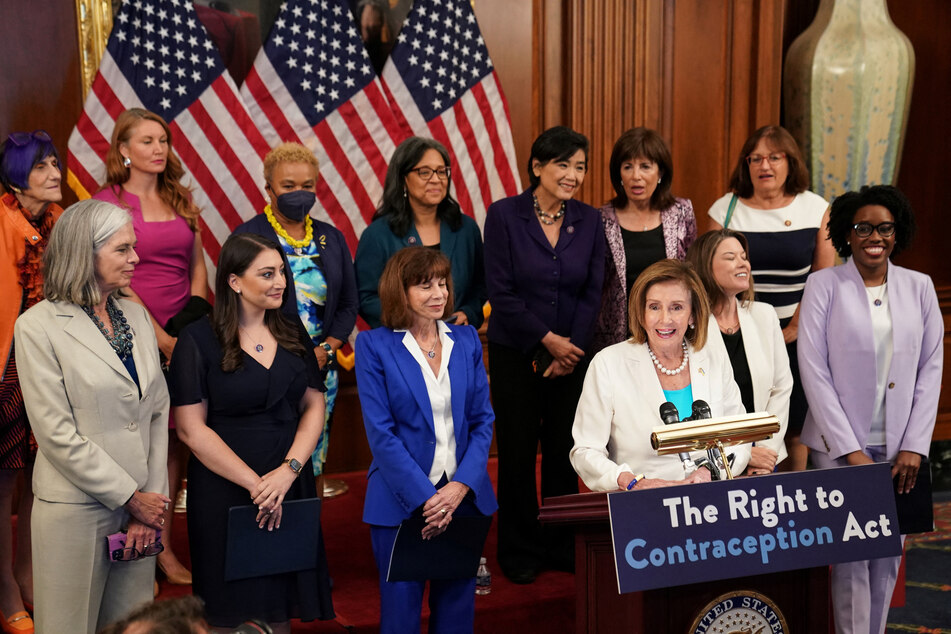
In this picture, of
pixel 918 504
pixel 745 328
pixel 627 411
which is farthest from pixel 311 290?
pixel 918 504

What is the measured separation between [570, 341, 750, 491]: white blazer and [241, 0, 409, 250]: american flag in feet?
8.53

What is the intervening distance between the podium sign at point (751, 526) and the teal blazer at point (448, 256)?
1.86m

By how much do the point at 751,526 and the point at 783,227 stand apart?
2.24 metres

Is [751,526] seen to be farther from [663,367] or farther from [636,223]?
[636,223]

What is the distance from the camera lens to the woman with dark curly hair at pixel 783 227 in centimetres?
427

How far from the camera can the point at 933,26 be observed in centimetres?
651

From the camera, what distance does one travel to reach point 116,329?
114 inches

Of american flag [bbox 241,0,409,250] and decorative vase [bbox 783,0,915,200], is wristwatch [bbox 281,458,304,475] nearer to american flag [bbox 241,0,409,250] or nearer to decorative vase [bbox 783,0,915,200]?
american flag [bbox 241,0,409,250]

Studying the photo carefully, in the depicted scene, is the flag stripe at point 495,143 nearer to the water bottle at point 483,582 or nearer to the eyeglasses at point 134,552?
the water bottle at point 483,582

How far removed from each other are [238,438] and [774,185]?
253 centimetres

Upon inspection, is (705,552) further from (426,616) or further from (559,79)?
(559,79)

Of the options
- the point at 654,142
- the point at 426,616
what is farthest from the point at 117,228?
the point at 654,142

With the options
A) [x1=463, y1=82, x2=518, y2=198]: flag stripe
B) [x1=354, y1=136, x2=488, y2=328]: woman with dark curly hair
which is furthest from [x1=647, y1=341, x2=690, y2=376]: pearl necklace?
[x1=463, y1=82, x2=518, y2=198]: flag stripe

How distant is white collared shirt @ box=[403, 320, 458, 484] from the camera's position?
10.4 feet
